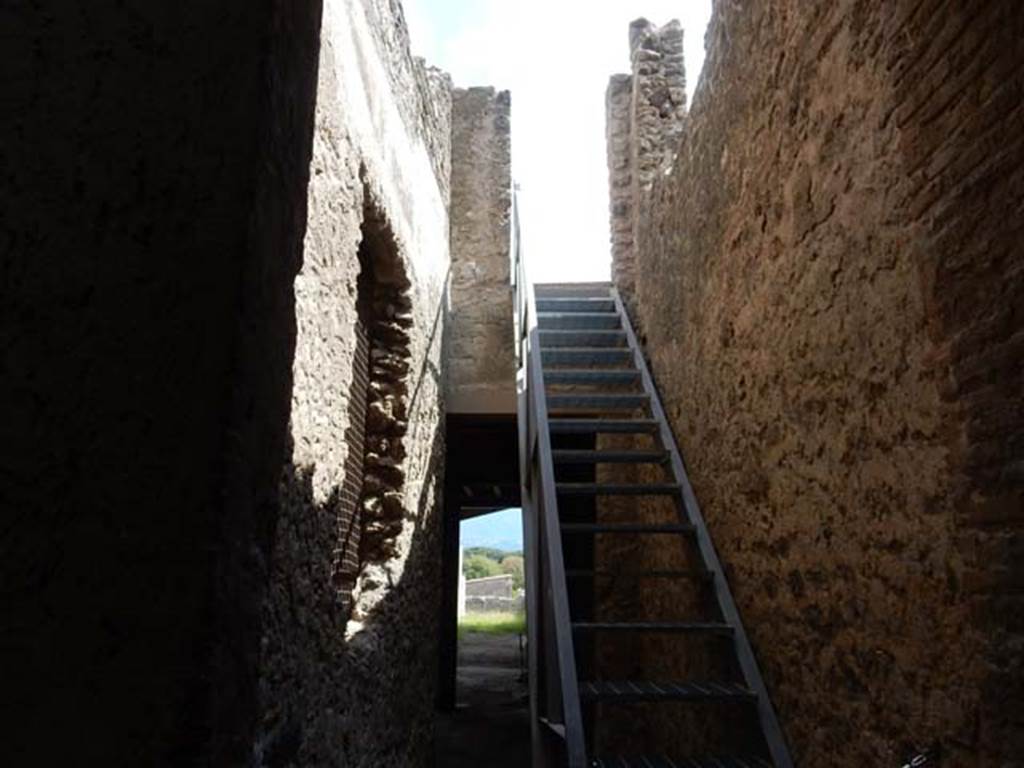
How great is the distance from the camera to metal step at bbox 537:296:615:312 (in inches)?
264

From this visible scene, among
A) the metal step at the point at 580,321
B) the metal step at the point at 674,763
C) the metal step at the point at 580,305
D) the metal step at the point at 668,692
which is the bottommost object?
the metal step at the point at 674,763

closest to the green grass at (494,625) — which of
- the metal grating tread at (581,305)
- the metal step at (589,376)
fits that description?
the metal grating tread at (581,305)

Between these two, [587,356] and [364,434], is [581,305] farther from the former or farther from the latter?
[364,434]

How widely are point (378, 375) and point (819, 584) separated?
2.81 metres

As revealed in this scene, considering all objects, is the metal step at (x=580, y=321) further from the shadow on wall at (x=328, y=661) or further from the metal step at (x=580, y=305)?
the shadow on wall at (x=328, y=661)

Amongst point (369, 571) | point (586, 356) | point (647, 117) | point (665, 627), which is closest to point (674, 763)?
point (665, 627)


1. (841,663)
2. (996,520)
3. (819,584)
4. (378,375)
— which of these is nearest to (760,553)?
(819,584)

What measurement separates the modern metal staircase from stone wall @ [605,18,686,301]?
1.63ft

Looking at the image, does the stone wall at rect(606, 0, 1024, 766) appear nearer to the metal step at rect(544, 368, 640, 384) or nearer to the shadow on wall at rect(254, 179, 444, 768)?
the metal step at rect(544, 368, 640, 384)

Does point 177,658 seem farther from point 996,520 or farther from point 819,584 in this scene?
point 819,584

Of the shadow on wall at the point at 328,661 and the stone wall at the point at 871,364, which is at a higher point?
the stone wall at the point at 871,364

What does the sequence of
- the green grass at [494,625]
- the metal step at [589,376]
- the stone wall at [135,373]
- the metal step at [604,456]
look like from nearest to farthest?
the stone wall at [135,373] → the metal step at [604,456] → the metal step at [589,376] → the green grass at [494,625]

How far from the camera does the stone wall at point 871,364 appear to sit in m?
1.65

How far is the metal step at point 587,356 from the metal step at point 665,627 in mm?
2571
